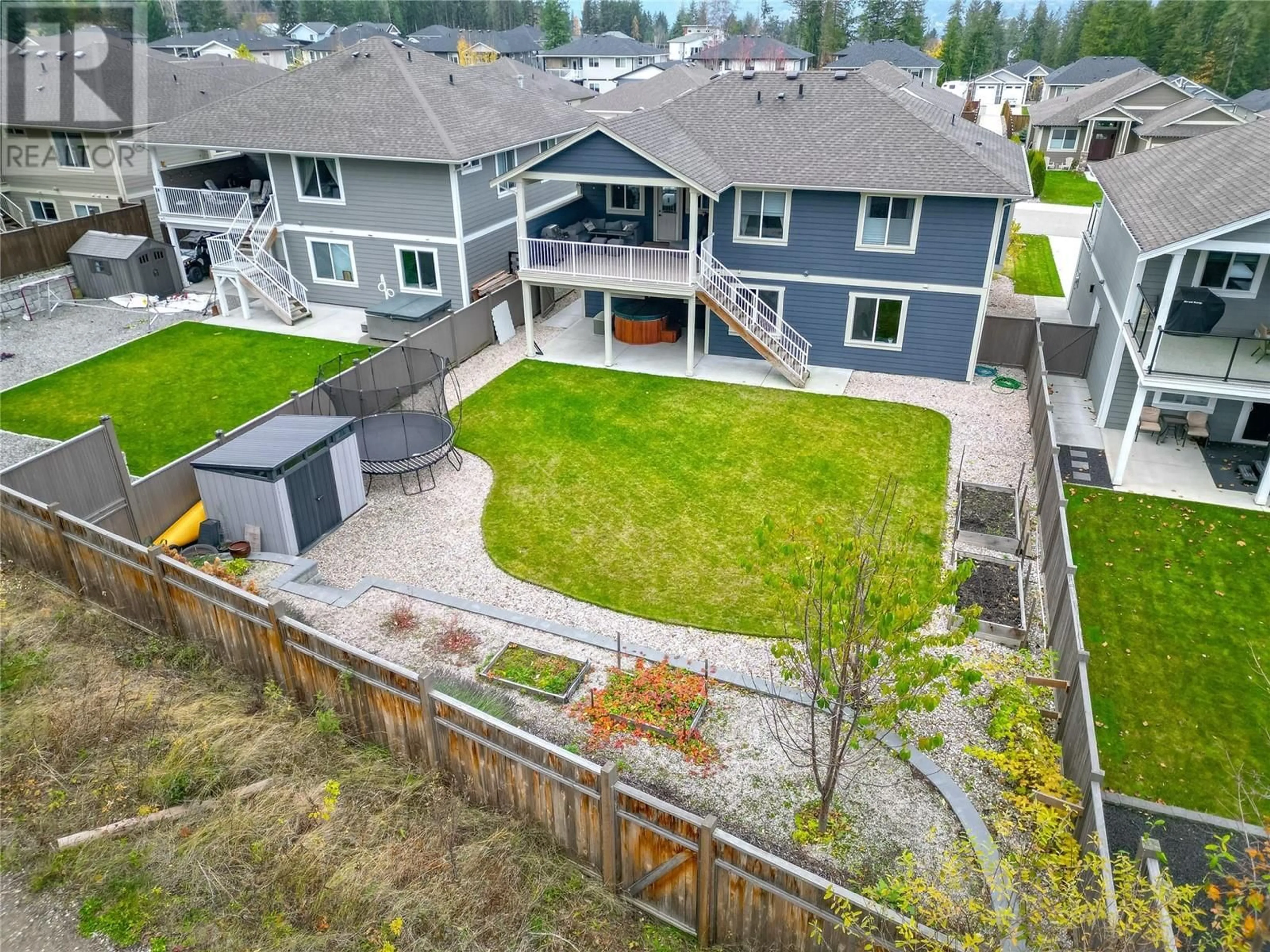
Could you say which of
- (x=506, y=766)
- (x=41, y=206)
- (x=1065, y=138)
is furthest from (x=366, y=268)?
(x=1065, y=138)

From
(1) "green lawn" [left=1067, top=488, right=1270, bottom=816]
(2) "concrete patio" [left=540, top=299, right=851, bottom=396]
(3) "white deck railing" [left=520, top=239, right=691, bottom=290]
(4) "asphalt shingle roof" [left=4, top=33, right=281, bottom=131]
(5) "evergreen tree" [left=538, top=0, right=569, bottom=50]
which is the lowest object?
(1) "green lawn" [left=1067, top=488, right=1270, bottom=816]

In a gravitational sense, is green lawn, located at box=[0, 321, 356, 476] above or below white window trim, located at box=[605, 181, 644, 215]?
below

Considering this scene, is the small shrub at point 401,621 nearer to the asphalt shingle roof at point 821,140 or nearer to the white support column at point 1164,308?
the asphalt shingle roof at point 821,140

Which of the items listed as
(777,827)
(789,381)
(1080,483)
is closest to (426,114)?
(789,381)

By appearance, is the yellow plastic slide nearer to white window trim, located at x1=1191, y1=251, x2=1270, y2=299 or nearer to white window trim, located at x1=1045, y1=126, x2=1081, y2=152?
white window trim, located at x1=1191, y1=251, x2=1270, y2=299

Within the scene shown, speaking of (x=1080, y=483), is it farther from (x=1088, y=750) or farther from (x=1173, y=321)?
(x=1088, y=750)

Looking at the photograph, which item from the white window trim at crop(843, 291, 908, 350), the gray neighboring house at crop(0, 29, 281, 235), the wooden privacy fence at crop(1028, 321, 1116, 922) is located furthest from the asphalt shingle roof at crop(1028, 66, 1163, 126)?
the gray neighboring house at crop(0, 29, 281, 235)
